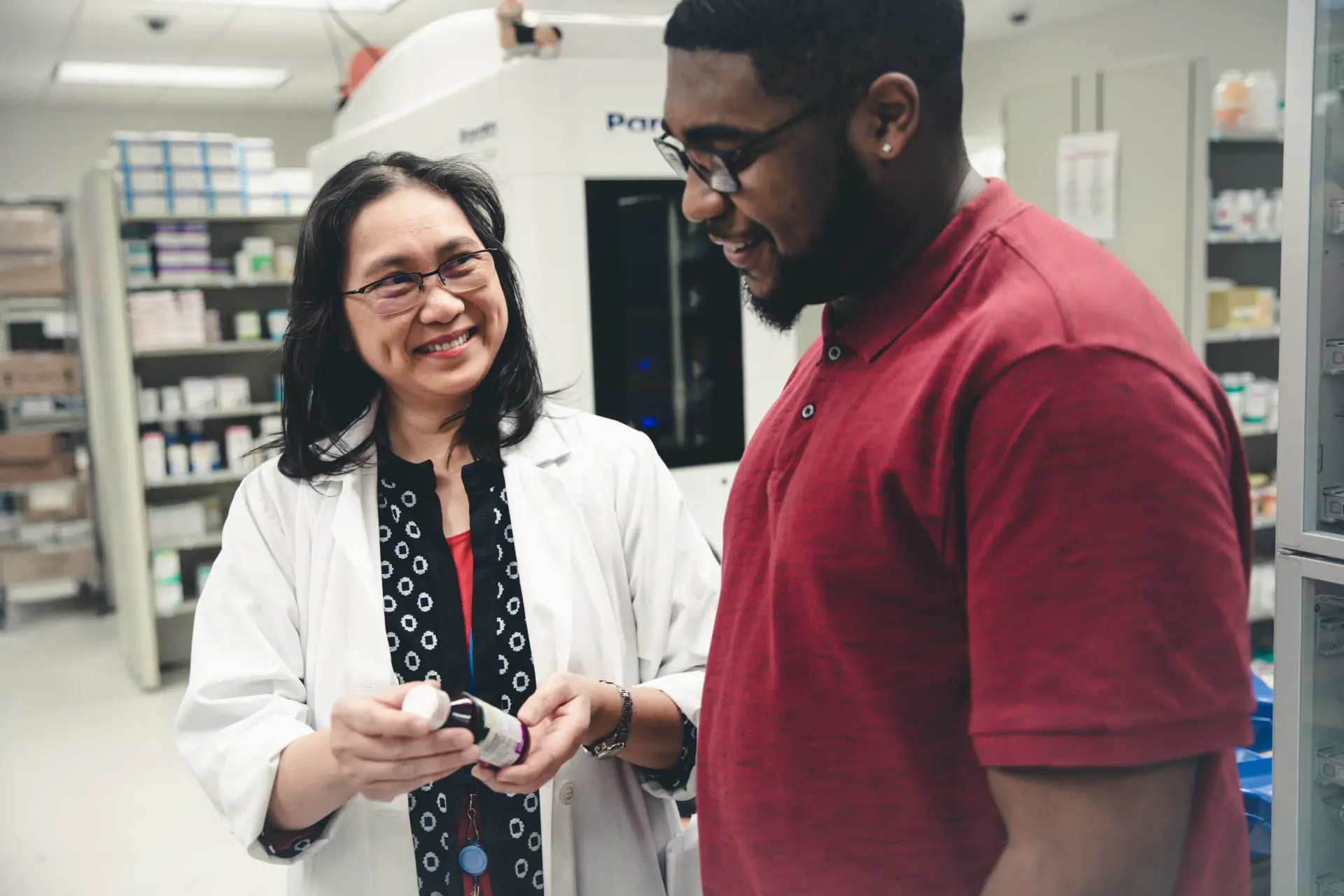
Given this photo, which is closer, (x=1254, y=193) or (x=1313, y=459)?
(x=1313, y=459)

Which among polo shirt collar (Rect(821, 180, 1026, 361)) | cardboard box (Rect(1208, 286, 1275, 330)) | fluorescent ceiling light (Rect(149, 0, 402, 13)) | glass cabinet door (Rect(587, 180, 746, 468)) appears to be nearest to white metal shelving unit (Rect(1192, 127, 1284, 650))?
cardboard box (Rect(1208, 286, 1275, 330))

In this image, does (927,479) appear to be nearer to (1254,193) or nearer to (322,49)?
(1254,193)

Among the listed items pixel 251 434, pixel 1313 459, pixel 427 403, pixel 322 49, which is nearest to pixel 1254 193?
pixel 1313 459

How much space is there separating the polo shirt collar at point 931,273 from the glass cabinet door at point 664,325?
7.10 feet

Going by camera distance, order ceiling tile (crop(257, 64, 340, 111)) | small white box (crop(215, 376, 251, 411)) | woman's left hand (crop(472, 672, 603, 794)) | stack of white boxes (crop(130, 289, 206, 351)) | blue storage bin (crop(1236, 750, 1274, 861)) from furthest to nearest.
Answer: ceiling tile (crop(257, 64, 340, 111)) < small white box (crop(215, 376, 251, 411)) < stack of white boxes (crop(130, 289, 206, 351)) < blue storage bin (crop(1236, 750, 1274, 861)) < woman's left hand (crop(472, 672, 603, 794))

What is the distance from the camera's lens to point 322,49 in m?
7.96

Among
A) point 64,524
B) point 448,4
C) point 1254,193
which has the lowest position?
point 64,524

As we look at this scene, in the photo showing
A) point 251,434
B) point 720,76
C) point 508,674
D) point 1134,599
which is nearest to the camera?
point 1134,599

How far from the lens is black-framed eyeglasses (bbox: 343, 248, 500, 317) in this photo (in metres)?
1.41

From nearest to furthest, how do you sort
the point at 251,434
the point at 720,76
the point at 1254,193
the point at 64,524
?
1. the point at 720,76
2. the point at 1254,193
3. the point at 251,434
4. the point at 64,524

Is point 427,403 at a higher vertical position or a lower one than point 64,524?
higher

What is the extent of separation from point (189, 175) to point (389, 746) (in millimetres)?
4750

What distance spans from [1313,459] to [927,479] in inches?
42.9

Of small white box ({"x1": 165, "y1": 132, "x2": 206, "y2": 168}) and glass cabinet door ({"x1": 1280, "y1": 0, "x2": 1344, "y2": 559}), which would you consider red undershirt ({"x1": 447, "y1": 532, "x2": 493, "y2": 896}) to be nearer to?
glass cabinet door ({"x1": 1280, "y1": 0, "x2": 1344, "y2": 559})
